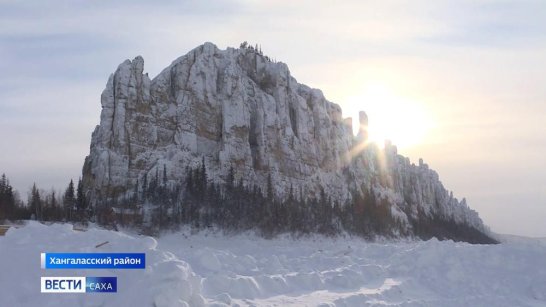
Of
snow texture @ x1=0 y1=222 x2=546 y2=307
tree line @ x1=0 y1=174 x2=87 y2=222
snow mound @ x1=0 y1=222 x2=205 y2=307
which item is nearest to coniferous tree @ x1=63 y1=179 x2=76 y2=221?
tree line @ x1=0 y1=174 x2=87 y2=222

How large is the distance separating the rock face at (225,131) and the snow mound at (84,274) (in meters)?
58.5

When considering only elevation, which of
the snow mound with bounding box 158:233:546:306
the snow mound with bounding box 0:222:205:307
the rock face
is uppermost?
the rock face

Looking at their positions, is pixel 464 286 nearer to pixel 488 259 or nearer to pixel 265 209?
pixel 488 259

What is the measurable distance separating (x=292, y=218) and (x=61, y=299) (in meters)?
72.9

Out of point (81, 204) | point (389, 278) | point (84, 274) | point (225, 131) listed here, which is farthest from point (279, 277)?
point (225, 131)

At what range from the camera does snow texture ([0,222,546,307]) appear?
14281 millimetres

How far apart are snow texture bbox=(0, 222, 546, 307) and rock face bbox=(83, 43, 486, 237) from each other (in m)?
46.6

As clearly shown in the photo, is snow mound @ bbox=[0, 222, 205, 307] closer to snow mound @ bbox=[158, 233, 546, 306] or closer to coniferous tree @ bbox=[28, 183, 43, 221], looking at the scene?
snow mound @ bbox=[158, 233, 546, 306]

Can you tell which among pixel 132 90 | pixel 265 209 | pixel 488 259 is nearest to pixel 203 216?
pixel 265 209

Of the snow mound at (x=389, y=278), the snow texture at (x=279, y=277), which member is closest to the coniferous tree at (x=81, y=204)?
the snow texture at (x=279, y=277)

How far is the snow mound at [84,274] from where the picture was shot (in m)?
13.8

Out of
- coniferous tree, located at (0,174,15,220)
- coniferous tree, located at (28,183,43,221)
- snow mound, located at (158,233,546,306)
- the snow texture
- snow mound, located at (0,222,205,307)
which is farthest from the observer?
coniferous tree, located at (28,183,43,221)

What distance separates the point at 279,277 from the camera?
21516 mm

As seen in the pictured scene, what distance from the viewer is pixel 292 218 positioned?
8594 centimetres
